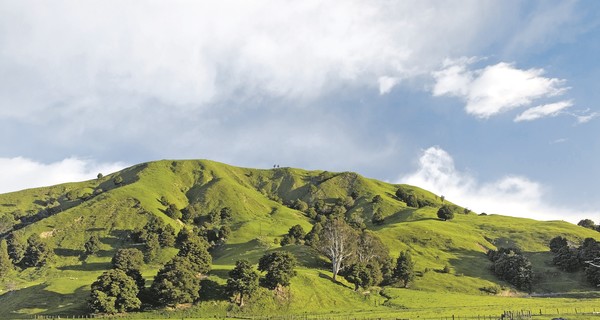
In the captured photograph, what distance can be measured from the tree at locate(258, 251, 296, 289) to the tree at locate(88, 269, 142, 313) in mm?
25790

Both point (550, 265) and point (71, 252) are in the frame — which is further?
point (71, 252)

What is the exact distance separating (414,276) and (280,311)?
138 ft

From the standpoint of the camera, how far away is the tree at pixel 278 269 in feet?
294

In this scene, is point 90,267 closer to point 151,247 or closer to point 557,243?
point 151,247

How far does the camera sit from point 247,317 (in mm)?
79062

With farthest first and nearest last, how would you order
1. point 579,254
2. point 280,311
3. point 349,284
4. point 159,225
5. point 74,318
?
1. point 159,225
2. point 579,254
3. point 349,284
4. point 280,311
5. point 74,318

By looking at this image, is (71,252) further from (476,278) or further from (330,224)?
(476,278)

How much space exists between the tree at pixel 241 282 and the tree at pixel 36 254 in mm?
81797

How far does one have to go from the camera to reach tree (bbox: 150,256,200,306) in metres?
82.2

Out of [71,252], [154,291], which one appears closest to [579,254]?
[154,291]

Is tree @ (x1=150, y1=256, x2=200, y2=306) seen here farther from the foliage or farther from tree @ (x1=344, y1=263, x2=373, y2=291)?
the foliage

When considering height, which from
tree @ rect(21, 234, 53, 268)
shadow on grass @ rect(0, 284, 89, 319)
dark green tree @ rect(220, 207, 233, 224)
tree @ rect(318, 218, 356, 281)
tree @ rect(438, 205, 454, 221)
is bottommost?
shadow on grass @ rect(0, 284, 89, 319)

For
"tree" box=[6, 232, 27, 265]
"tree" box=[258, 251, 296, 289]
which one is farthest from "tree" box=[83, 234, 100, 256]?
"tree" box=[258, 251, 296, 289]

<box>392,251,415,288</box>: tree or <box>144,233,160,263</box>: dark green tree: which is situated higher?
<box>144,233,160,263</box>: dark green tree
